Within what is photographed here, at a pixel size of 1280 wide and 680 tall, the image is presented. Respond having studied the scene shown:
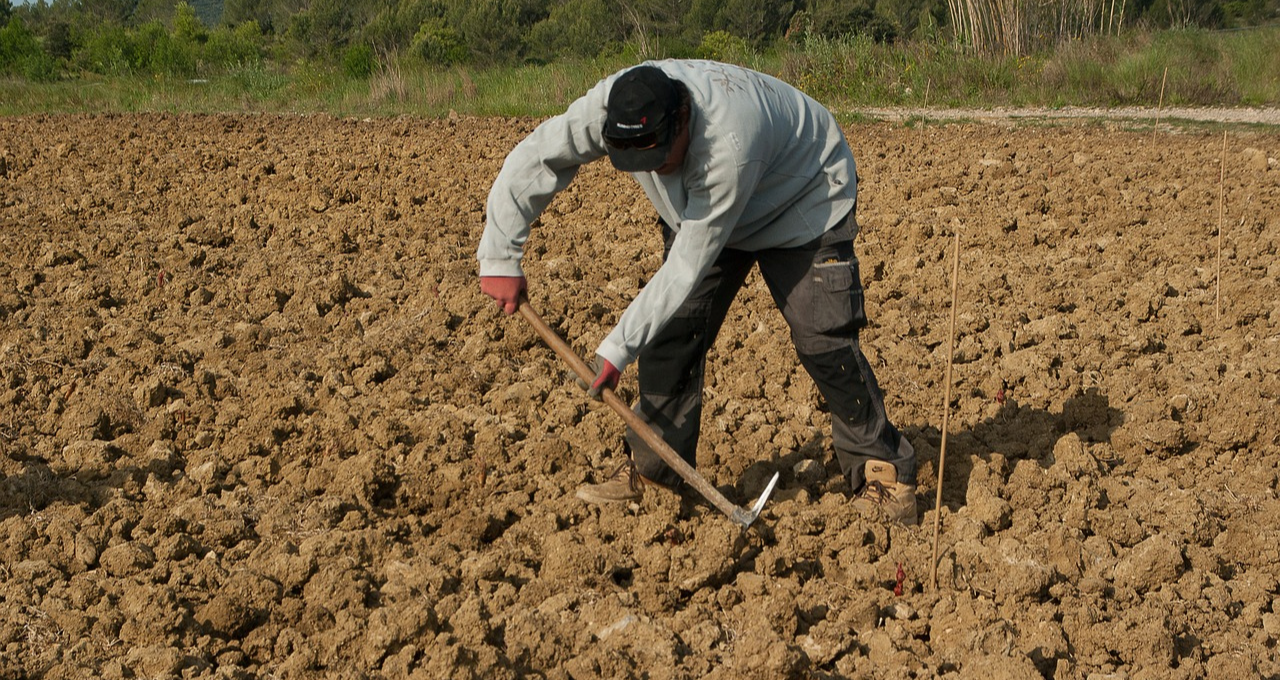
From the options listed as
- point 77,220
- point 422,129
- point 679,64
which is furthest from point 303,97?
point 679,64

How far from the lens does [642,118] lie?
10.4ft

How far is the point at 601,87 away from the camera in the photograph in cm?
346

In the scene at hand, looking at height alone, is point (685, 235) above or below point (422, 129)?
above

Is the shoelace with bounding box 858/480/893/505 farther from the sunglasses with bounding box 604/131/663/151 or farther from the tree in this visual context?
the tree

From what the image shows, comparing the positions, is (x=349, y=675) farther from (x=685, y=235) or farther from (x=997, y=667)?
(x=997, y=667)

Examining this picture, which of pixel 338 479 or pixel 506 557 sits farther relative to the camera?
pixel 338 479

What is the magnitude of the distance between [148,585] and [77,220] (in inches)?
212

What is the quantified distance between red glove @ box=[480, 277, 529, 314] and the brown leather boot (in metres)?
1.34

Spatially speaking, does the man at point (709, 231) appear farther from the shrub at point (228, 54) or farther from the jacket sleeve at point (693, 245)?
the shrub at point (228, 54)

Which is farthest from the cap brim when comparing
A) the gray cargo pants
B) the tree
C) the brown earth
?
the tree

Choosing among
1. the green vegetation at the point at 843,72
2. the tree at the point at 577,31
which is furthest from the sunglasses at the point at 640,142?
the tree at the point at 577,31

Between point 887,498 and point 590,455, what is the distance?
46.3 inches

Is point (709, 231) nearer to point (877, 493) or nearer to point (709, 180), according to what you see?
point (709, 180)

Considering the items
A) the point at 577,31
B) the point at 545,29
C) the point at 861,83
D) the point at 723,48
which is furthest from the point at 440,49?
the point at 861,83
